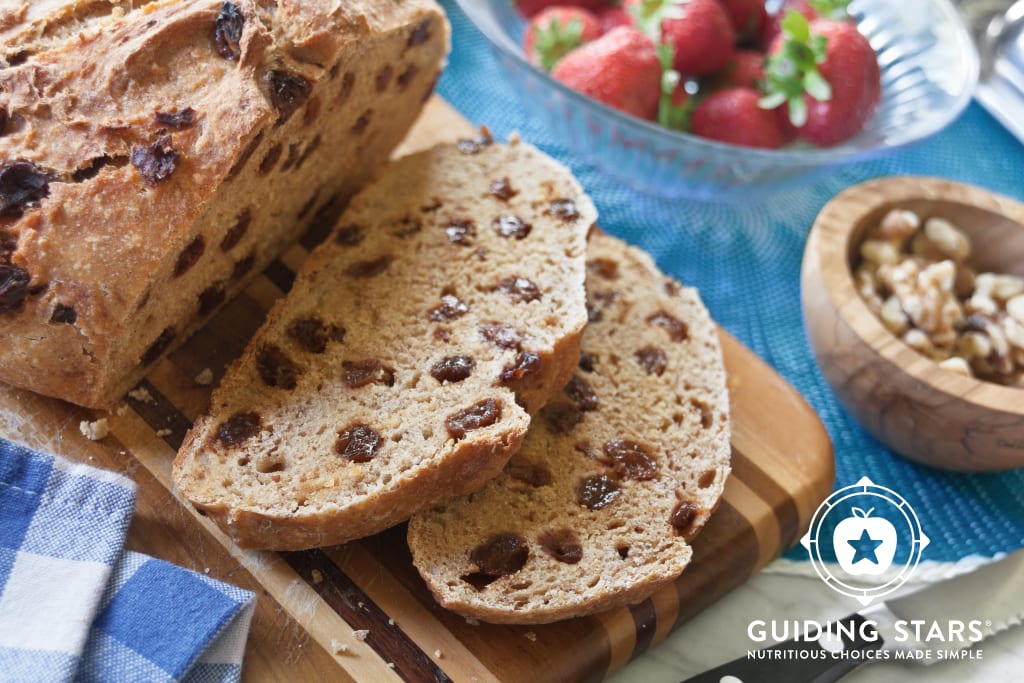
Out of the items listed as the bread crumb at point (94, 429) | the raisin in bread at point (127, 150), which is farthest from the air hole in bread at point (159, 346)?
the bread crumb at point (94, 429)

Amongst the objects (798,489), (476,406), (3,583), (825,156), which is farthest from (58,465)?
(825,156)

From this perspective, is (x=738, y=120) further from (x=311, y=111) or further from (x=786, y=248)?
(x=311, y=111)

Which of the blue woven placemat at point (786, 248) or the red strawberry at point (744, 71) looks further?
the red strawberry at point (744, 71)

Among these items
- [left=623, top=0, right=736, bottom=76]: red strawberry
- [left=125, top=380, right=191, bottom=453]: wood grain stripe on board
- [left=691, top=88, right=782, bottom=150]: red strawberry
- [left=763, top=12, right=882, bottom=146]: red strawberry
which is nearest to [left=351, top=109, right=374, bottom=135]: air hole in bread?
[left=125, top=380, right=191, bottom=453]: wood grain stripe on board

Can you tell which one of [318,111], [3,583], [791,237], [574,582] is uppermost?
[318,111]

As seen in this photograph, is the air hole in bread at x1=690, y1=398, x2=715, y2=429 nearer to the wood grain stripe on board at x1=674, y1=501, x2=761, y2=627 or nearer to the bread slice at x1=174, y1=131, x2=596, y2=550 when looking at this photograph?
the wood grain stripe on board at x1=674, y1=501, x2=761, y2=627

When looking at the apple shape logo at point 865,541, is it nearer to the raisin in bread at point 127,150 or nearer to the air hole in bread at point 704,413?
the air hole in bread at point 704,413

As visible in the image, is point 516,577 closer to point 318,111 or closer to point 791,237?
point 318,111
